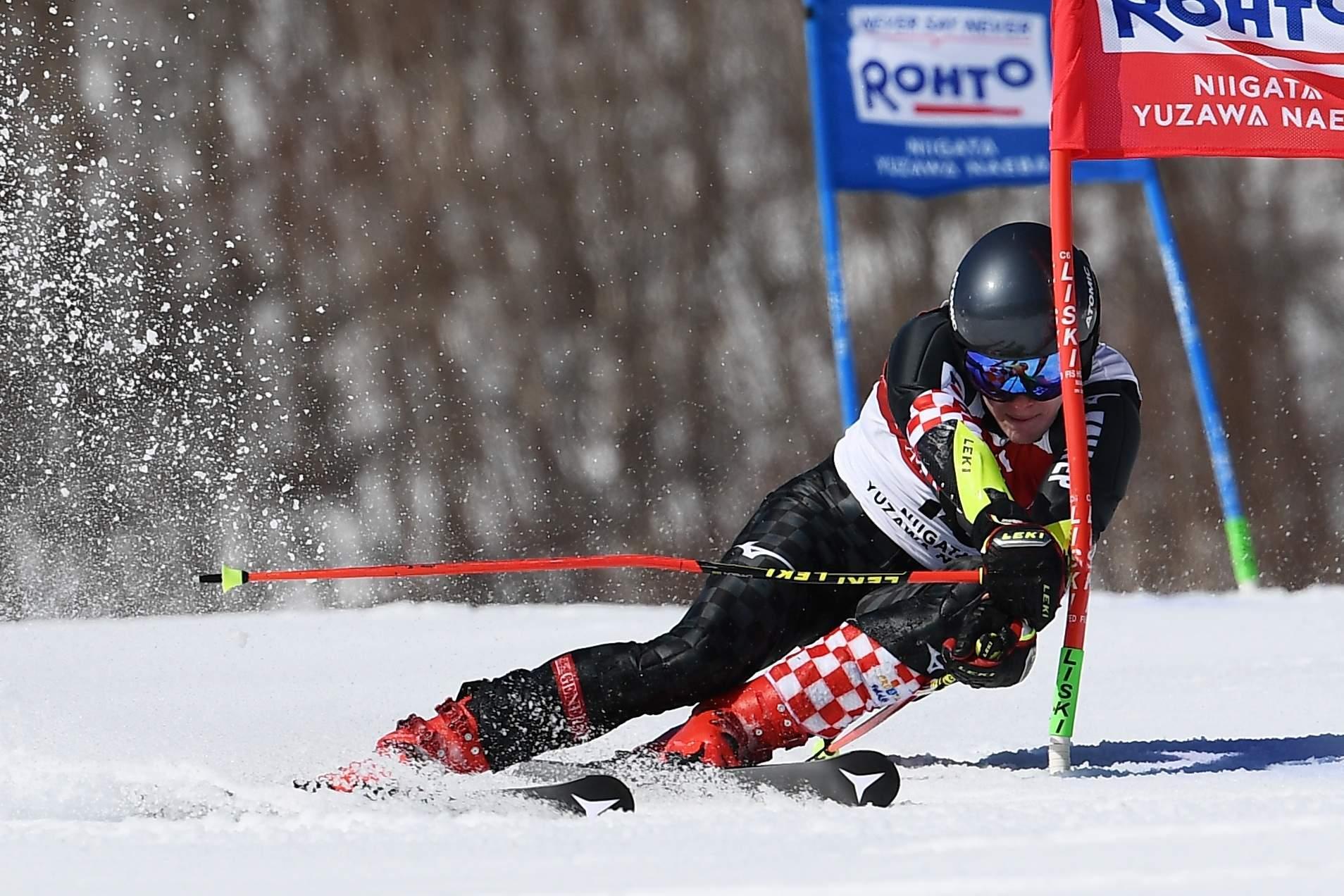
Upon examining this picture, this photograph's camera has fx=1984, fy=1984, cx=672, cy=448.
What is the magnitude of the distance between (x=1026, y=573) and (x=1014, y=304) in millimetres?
560

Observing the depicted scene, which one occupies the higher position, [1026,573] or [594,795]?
[1026,573]

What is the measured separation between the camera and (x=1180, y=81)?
13.0ft

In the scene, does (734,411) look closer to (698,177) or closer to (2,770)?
(698,177)

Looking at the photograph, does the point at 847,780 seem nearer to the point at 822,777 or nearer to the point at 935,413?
the point at 822,777

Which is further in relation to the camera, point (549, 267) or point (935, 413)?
point (549, 267)

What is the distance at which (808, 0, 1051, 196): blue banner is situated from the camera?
28.6 ft

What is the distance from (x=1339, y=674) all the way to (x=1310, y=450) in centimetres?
1108

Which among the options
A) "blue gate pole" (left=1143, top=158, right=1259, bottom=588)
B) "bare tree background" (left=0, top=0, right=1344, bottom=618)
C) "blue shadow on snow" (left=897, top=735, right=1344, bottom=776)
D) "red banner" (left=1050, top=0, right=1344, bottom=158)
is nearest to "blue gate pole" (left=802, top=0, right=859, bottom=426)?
"blue gate pole" (left=1143, top=158, right=1259, bottom=588)

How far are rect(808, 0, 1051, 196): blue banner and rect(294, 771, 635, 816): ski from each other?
5.75m

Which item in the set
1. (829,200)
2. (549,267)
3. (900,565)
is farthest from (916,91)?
(549,267)

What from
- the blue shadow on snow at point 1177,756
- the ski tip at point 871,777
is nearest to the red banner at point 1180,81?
the blue shadow on snow at point 1177,756

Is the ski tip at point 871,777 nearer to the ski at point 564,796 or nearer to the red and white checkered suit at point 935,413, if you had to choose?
the ski at point 564,796

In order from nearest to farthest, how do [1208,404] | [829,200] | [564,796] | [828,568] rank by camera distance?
1. [564,796]
2. [828,568]
3. [1208,404]
4. [829,200]

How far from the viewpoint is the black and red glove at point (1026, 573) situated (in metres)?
3.42
